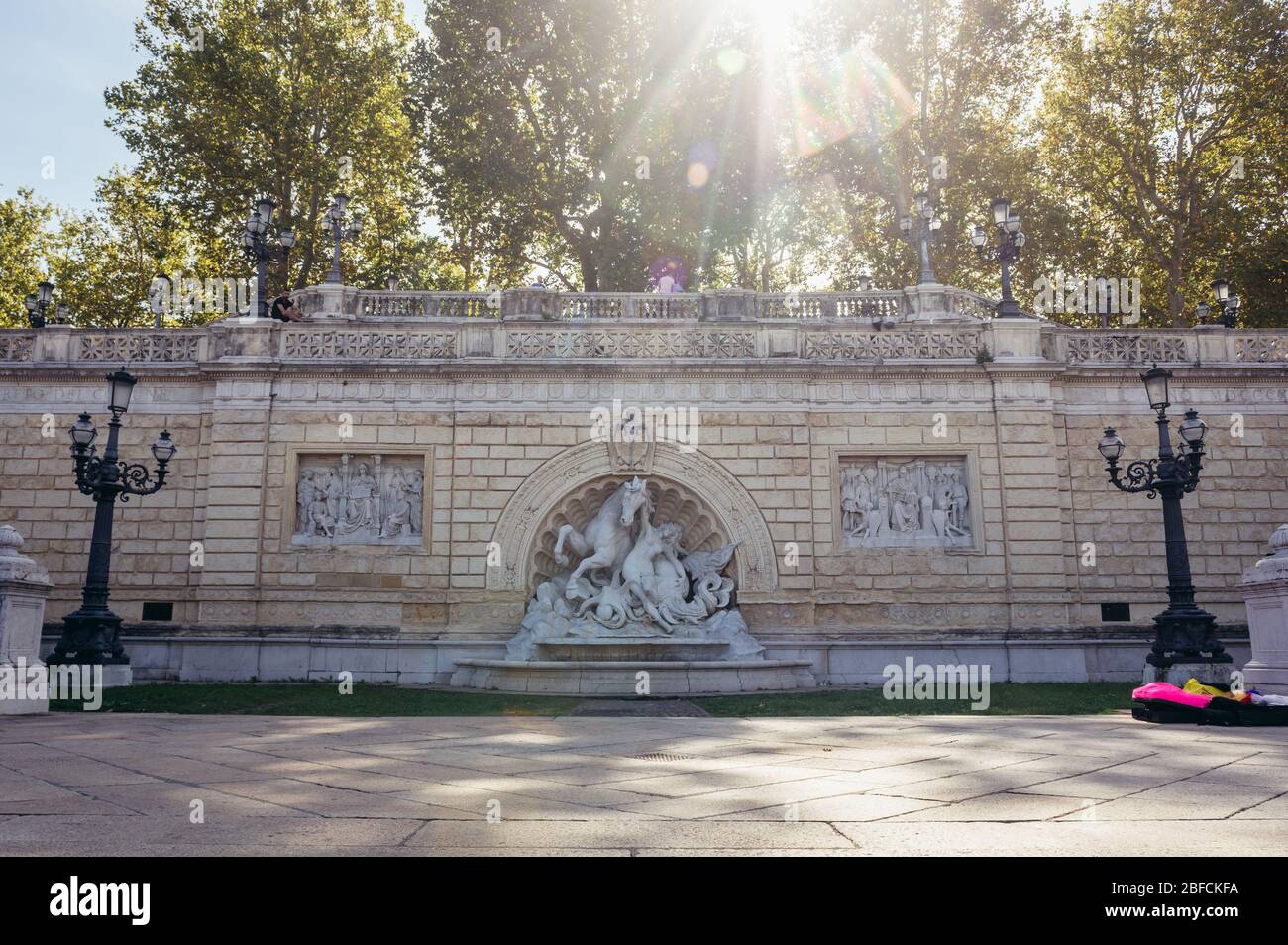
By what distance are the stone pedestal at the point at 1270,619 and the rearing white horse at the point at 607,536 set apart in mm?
9691

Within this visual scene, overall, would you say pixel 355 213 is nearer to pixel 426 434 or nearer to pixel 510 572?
pixel 426 434

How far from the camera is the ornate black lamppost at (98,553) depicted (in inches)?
539

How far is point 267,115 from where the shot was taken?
25.9 meters

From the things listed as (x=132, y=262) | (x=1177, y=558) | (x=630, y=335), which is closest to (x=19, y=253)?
(x=132, y=262)

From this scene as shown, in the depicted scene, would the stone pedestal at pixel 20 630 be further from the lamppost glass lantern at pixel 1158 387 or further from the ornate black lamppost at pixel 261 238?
the lamppost glass lantern at pixel 1158 387

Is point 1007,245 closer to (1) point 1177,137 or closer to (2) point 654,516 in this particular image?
(2) point 654,516

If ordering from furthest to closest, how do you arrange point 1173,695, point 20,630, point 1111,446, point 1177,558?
point 1111,446, point 1177,558, point 20,630, point 1173,695

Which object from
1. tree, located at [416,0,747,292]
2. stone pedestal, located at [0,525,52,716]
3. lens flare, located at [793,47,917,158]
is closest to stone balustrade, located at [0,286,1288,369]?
A: stone pedestal, located at [0,525,52,716]

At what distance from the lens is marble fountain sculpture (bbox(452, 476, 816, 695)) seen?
15.0m

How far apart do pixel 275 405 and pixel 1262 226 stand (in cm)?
2692

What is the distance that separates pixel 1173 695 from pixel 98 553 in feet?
49.1

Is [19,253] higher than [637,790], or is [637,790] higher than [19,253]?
[19,253]

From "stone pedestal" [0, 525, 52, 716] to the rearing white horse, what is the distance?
8.40 m

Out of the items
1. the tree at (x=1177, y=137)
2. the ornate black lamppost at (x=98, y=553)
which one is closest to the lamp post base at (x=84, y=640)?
the ornate black lamppost at (x=98, y=553)
